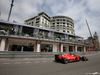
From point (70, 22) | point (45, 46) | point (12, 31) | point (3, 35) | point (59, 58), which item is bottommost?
point (59, 58)

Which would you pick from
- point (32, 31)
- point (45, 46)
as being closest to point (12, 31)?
point (32, 31)

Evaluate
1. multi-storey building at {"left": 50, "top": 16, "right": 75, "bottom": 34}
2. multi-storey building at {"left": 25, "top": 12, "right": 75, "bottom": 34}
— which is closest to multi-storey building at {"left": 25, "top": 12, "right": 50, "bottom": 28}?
multi-storey building at {"left": 25, "top": 12, "right": 75, "bottom": 34}

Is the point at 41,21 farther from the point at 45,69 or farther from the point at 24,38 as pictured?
the point at 45,69

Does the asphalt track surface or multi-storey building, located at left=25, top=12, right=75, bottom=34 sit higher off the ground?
multi-storey building, located at left=25, top=12, right=75, bottom=34

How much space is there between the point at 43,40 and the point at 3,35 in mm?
8249

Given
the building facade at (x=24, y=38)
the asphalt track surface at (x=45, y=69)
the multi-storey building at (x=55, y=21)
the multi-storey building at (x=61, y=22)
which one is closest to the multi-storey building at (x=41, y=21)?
the multi-storey building at (x=55, y=21)

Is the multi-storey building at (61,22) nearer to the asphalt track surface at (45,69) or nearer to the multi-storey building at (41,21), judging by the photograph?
the multi-storey building at (41,21)

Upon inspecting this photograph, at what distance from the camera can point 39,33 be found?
14.8 m

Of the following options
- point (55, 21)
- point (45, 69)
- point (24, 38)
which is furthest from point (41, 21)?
point (45, 69)

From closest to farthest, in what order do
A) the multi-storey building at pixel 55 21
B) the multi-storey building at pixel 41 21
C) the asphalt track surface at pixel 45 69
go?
the asphalt track surface at pixel 45 69 < the multi-storey building at pixel 41 21 < the multi-storey building at pixel 55 21

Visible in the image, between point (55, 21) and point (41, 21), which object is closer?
point (41, 21)

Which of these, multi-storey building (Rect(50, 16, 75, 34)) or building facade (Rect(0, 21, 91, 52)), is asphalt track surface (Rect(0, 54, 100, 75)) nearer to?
building facade (Rect(0, 21, 91, 52))

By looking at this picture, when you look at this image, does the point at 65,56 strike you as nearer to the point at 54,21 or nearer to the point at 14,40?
the point at 14,40

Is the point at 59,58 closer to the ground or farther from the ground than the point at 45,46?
closer to the ground
